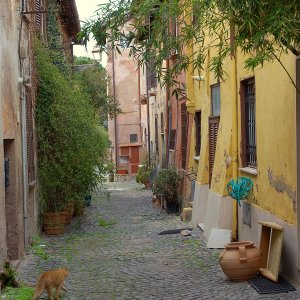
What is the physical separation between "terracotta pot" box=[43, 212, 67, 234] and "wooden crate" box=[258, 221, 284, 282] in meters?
6.21

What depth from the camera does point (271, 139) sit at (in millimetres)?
9438

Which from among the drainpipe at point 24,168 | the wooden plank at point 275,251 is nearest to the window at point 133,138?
the drainpipe at point 24,168

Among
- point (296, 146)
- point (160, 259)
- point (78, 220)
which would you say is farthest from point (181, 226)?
point (296, 146)

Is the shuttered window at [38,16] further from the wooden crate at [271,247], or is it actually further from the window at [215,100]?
the wooden crate at [271,247]

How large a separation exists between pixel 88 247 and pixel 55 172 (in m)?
2.59

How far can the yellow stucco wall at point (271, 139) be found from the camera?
27.9 feet

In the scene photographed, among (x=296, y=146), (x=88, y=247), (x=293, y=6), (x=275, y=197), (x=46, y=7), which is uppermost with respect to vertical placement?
(x=46, y=7)

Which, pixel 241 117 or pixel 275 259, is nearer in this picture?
pixel 275 259

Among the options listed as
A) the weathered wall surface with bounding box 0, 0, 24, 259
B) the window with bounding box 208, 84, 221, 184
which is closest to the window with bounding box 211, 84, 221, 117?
the window with bounding box 208, 84, 221, 184

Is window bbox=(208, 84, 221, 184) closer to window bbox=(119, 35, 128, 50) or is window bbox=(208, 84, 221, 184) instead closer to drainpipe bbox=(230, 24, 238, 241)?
drainpipe bbox=(230, 24, 238, 241)

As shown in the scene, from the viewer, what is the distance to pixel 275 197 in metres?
9.23

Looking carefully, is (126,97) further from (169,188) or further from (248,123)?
(248,123)

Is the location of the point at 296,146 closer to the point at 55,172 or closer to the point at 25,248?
the point at 25,248

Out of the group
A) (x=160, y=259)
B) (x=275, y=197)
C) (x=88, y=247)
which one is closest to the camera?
(x=275, y=197)
